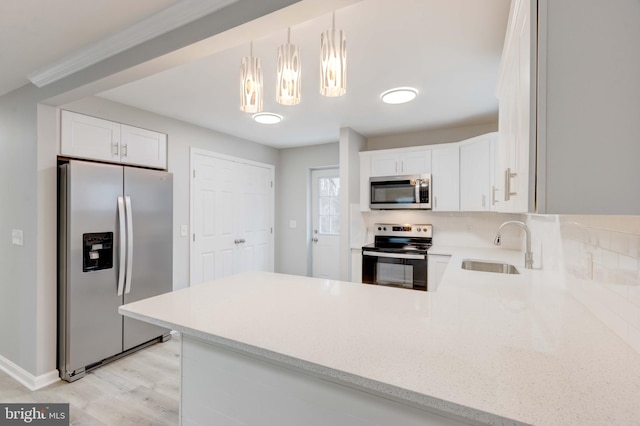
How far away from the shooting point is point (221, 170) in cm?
394

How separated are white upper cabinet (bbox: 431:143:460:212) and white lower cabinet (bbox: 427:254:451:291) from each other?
2.05 ft

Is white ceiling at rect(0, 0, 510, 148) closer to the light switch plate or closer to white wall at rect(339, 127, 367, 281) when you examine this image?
white wall at rect(339, 127, 367, 281)

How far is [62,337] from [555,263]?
11.8 feet

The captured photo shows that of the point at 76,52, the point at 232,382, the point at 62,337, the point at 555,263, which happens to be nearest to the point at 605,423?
the point at 232,382

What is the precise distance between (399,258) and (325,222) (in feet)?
5.51

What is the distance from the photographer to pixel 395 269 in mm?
3359

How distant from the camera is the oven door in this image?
3227 mm

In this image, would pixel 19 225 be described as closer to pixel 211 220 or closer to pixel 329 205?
pixel 211 220

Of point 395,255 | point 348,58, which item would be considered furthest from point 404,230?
point 348,58

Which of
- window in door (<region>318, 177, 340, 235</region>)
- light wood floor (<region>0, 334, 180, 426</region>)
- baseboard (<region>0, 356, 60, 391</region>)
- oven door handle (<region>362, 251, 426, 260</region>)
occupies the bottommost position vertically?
light wood floor (<region>0, 334, 180, 426</region>)

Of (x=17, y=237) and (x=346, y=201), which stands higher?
(x=346, y=201)

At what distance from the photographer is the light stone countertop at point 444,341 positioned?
0.71m

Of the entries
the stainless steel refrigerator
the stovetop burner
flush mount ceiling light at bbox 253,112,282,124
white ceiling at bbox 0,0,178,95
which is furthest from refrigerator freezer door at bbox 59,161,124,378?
the stovetop burner

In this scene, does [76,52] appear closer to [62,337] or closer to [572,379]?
[62,337]
